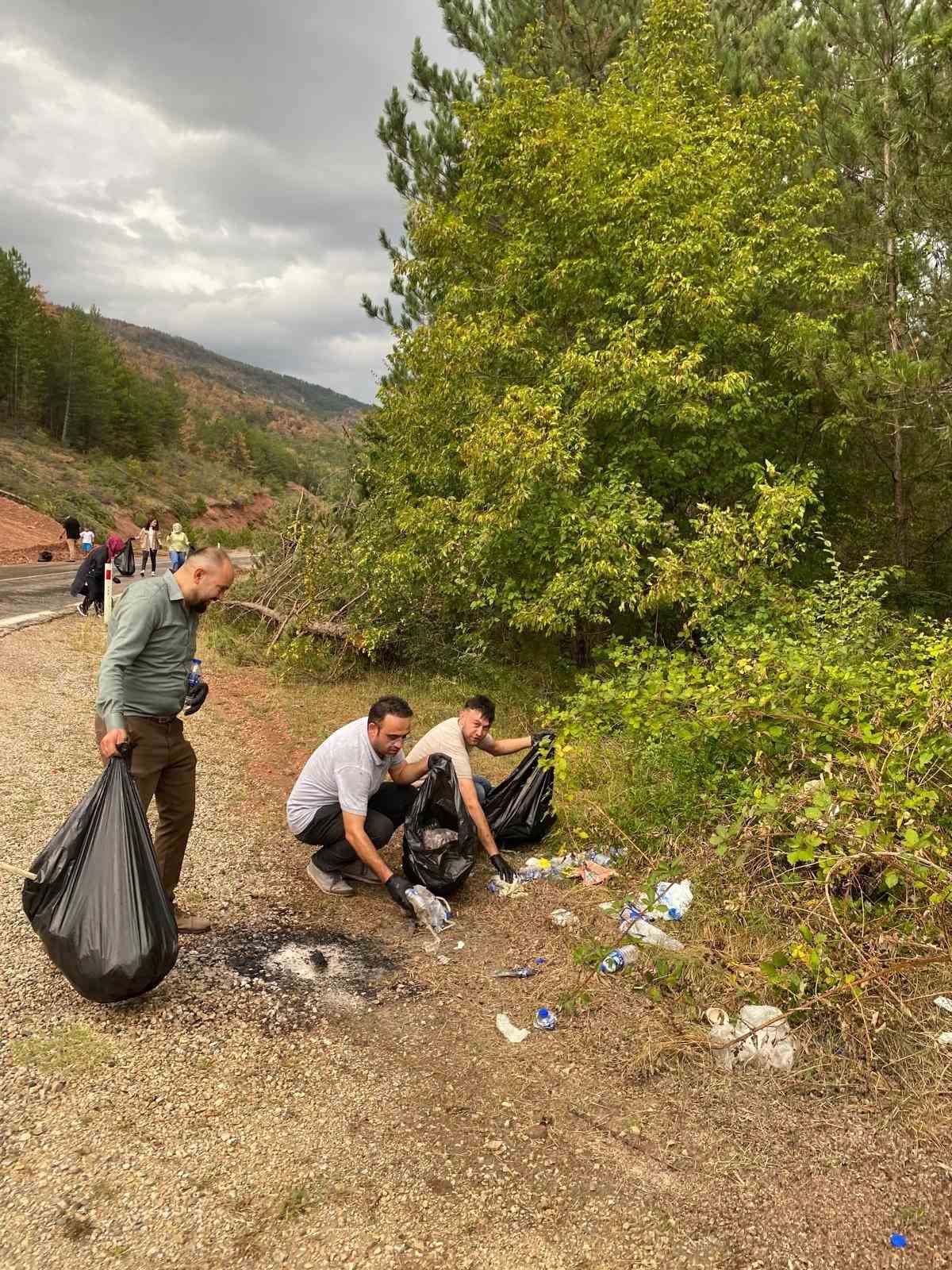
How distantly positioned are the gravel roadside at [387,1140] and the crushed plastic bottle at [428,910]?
19 cm

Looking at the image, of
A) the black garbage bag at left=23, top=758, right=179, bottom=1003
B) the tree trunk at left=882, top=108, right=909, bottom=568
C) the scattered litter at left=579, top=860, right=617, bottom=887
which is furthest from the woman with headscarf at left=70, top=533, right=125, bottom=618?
the tree trunk at left=882, top=108, right=909, bottom=568

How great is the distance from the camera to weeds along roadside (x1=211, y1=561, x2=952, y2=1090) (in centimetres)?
278

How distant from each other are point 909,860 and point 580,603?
402 cm

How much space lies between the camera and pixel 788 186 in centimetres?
802

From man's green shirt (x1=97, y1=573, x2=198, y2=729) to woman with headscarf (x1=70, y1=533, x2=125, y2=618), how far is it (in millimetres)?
8715

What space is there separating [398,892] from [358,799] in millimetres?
484

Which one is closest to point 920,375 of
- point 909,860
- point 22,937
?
point 909,860

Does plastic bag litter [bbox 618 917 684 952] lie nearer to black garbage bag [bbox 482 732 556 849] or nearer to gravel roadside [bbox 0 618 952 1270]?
gravel roadside [bbox 0 618 952 1270]

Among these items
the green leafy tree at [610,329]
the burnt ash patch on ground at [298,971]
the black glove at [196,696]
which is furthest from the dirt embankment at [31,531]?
the burnt ash patch on ground at [298,971]

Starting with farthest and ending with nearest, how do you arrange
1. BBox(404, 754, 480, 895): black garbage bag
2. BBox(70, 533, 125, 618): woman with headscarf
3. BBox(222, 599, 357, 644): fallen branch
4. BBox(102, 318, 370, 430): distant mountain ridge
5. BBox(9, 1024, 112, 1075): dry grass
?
1. BBox(102, 318, 370, 430): distant mountain ridge
2. BBox(70, 533, 125, 618): woman with headscarf
3. BBox(222, 599, 357, 644): fallen branch
4. BBox(404, 754, 480, 895): black garbage bag
5. BBox(9, 1024, 112, 1075): dry grass

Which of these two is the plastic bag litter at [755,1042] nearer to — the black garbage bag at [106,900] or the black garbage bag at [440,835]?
the black garbage bag at [440,835]

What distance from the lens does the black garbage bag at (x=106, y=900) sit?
8.96 feet

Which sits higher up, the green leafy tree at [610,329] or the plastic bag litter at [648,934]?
the green leafy tree at [610,329]

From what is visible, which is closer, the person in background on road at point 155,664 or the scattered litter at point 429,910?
the person in background on road at point 155,664
